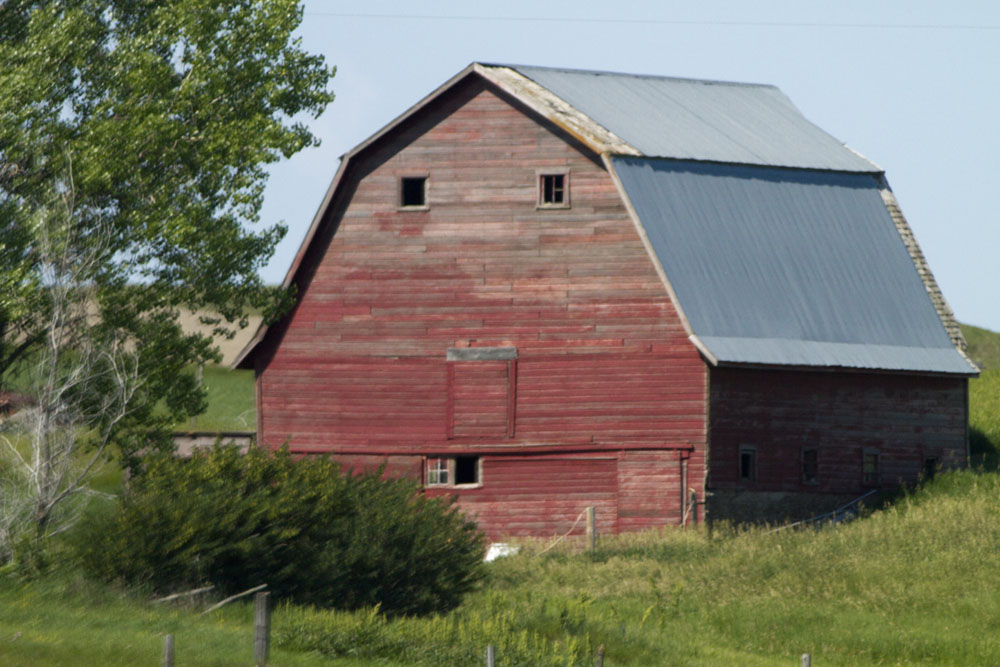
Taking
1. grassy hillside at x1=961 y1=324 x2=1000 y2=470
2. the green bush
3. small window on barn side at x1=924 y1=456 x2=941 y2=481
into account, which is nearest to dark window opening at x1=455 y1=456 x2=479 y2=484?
the green bush

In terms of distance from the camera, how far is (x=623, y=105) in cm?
3394

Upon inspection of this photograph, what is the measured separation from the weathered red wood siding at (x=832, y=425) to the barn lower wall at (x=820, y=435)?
0.02 m

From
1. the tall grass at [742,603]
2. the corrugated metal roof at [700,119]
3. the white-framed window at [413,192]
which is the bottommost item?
the tall grass at [742,603]

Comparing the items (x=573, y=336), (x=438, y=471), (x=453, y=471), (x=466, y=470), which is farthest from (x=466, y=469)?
(x=573, y=336)

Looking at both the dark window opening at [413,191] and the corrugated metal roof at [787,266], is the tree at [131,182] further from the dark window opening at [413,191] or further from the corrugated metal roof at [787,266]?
the corrugated metal roof at [787,266]

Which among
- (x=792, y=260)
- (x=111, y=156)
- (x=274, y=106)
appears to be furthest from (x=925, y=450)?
(x=111, y=156)

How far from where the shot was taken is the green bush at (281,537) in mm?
20266

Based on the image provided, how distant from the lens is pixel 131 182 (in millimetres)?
28266

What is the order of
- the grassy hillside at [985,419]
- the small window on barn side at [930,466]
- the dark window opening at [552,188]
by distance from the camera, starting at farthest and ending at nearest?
the grassy hillside at [985,419] < the small window on barn side at [930,466] < the dark window opening at [552,188]

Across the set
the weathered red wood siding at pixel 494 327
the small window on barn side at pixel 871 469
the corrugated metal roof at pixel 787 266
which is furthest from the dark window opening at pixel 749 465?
the small window on barn side at pixel 871 469

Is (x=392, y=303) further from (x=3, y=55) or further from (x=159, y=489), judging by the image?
(x=159, y=489)

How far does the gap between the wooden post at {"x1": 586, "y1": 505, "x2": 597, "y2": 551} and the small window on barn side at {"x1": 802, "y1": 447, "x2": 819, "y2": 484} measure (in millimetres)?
4406

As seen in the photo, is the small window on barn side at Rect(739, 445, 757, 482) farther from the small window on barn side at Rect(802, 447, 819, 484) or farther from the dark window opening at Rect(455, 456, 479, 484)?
the dark window opening at Rect(455, 456, 479, 484)

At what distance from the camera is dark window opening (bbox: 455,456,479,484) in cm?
3069
